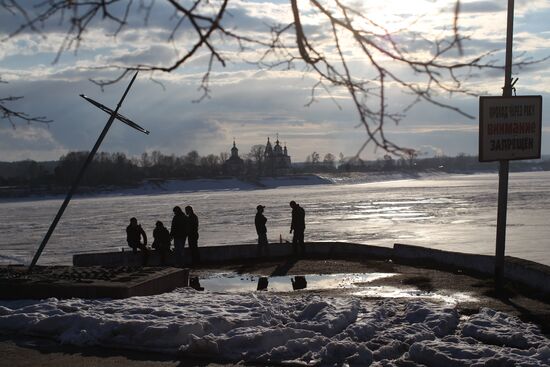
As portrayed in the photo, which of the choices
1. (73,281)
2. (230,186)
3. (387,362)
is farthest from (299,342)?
(230,186)

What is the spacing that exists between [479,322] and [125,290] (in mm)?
5371

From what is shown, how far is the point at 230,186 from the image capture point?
135375 mm

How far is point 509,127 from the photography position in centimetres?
1220

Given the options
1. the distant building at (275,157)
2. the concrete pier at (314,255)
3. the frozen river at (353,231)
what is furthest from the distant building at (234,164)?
the concrete pier at (314,255)

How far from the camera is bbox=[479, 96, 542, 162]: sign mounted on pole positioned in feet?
39.5

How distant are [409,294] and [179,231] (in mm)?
7032

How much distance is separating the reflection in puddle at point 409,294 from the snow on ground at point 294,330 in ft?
4.19

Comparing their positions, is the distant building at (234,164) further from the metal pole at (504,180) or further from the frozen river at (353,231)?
the metal pole at (504,180)

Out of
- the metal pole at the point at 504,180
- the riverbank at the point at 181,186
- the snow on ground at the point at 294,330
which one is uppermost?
the metal pole at the point at 504,180

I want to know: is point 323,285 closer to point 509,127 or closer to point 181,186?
point 509,127

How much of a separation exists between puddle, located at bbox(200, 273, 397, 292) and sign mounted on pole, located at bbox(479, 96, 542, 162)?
3.66 metres

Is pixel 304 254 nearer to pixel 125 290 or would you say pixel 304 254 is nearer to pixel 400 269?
pixel 400 269

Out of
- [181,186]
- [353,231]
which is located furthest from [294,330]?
[181,186]

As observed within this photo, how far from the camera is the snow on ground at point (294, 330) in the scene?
8086 mm
